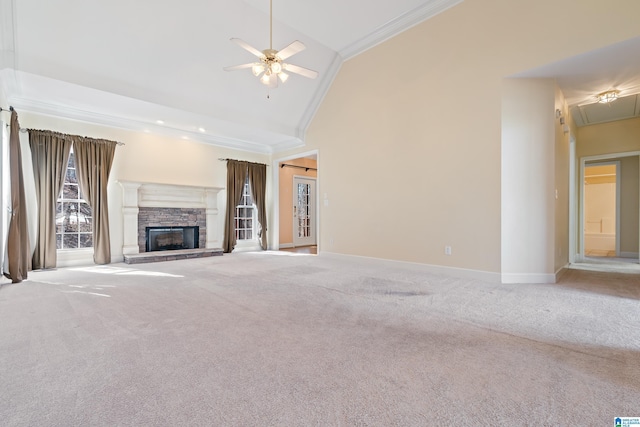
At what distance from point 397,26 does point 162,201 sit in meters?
5.73

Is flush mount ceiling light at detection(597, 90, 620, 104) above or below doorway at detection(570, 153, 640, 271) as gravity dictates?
above

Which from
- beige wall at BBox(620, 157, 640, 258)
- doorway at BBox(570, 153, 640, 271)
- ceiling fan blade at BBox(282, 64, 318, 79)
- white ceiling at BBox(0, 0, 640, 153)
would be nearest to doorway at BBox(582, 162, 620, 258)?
doorway at BBox(570, 153, 640, 271)

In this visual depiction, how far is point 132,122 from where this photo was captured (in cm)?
591

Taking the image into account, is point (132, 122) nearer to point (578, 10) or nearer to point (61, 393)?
point (61, 393)

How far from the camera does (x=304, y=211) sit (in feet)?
31.4

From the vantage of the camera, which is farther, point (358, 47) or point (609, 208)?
point (609, 208)

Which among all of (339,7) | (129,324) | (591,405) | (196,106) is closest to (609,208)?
(339,7)

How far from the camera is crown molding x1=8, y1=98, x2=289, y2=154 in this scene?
195 inches

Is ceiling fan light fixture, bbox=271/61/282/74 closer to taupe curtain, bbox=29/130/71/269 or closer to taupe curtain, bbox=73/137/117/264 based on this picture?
taupe curtain, bbox=73/137/117/264

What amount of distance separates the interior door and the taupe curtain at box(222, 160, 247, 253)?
6.63ft

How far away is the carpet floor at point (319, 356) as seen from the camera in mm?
1373

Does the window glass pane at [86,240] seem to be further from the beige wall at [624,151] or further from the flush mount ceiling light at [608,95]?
the beige wall at [624,151]

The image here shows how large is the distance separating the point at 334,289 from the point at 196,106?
14.1 feet

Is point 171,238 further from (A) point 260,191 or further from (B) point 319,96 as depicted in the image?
(B) point 319,96
